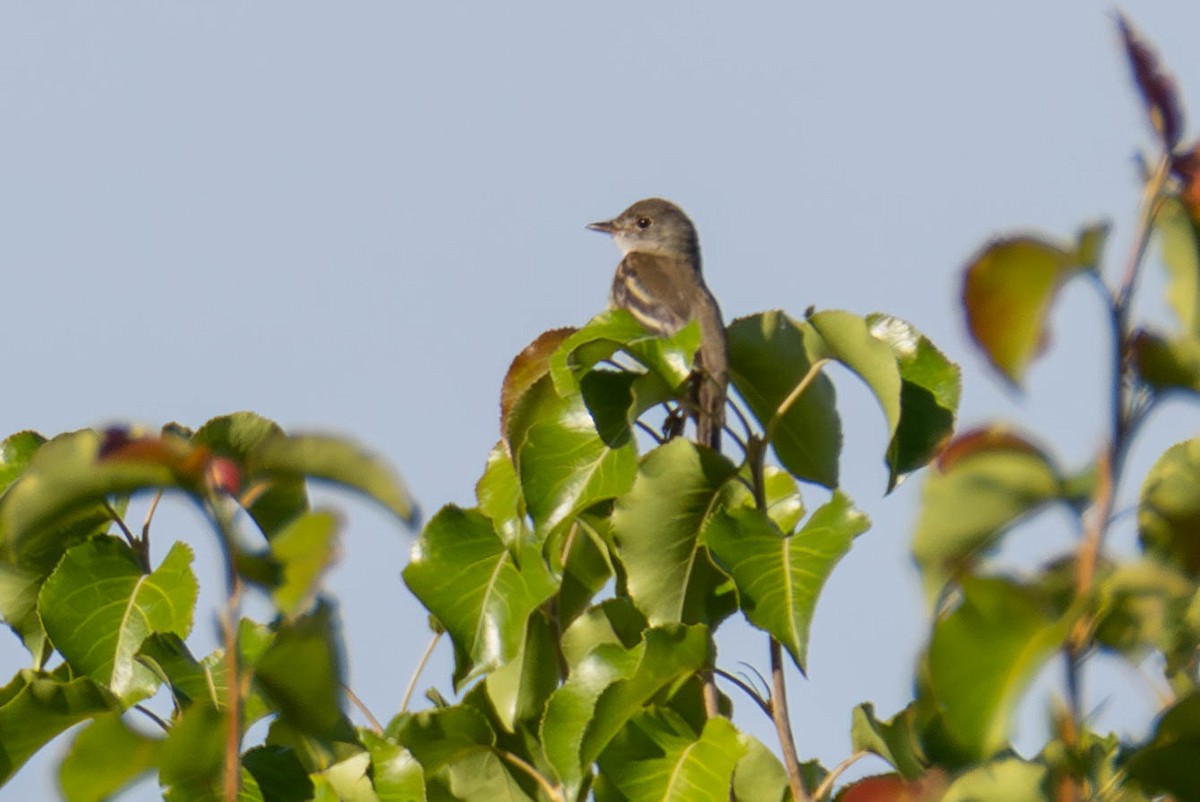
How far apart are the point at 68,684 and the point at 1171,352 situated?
6.60 feet

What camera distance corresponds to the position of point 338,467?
70.8 inches

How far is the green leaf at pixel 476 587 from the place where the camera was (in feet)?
12.1

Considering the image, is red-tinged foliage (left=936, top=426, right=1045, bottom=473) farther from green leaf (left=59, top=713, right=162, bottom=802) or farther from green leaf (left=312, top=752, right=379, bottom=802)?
green leaf (left=312, top=752, right=379, bottom=802)

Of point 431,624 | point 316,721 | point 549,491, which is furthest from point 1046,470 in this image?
point 431,624

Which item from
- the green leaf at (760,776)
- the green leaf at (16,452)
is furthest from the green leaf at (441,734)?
the green leaf at (16,452)

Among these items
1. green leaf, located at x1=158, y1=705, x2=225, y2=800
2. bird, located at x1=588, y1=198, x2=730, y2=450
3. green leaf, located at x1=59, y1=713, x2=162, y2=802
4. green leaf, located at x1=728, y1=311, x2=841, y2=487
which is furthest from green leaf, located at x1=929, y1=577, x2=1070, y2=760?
green leaf, located at x1=728, y1=311, x2=841, y2=487

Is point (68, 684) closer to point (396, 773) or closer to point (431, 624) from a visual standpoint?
point (396, 773)

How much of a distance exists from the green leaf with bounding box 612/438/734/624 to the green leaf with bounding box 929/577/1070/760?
200 cm

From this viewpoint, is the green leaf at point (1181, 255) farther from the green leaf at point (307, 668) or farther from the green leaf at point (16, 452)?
the green leaf at point (16, 452)

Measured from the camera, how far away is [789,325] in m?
3.69

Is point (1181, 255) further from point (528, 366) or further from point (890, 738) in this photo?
point (528, 366)

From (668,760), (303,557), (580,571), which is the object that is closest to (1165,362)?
(303,557)

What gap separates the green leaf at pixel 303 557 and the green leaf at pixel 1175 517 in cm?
73

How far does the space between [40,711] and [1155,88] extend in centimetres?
218
